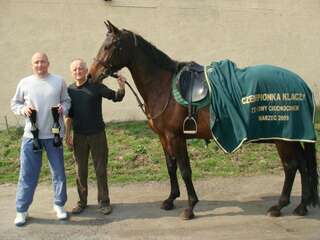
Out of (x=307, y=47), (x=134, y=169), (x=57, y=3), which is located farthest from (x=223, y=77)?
(x=307, y=47)

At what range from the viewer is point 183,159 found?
5332 millimetres

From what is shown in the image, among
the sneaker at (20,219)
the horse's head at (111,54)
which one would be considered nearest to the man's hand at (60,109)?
the horse's head at (111,54)

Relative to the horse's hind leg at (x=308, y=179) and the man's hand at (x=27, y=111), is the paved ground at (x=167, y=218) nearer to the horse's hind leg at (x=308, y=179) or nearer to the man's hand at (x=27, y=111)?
the horse's hind leg at (x=308, y=179)

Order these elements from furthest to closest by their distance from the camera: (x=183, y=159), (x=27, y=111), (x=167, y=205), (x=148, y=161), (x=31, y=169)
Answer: (x=148, y=161) → (x=167, y=205) → (x=183, y=159) → (x=31, y=169) → (x=27, y=111)

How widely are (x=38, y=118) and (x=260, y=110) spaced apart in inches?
91.0

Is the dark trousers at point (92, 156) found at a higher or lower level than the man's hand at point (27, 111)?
lower

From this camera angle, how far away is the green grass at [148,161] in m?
7.13

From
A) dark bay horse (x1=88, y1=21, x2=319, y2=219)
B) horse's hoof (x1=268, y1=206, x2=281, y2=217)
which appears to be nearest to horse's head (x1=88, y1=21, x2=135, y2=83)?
dark bay horse (x1=88, y1=21, x2=319, y2=219)

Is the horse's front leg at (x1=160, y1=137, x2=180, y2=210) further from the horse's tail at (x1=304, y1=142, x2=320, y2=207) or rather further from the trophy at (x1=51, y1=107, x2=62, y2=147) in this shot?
the horse's tail at (x1=304, y1=142, x2=320, y2=207)

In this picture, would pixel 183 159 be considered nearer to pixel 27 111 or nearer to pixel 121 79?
pixel 121 79

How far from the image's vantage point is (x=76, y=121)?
5488 millimetres

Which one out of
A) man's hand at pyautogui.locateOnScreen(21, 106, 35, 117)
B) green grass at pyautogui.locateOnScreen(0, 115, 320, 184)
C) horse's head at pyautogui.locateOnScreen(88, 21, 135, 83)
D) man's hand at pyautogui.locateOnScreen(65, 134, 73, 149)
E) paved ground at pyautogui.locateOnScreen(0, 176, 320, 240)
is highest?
horse's head at pyautogui.locateOnScreen(88, 21, 135, 83)

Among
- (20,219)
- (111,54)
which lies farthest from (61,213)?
(111,54)

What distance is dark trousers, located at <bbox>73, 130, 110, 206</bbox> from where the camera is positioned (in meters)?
5.52
